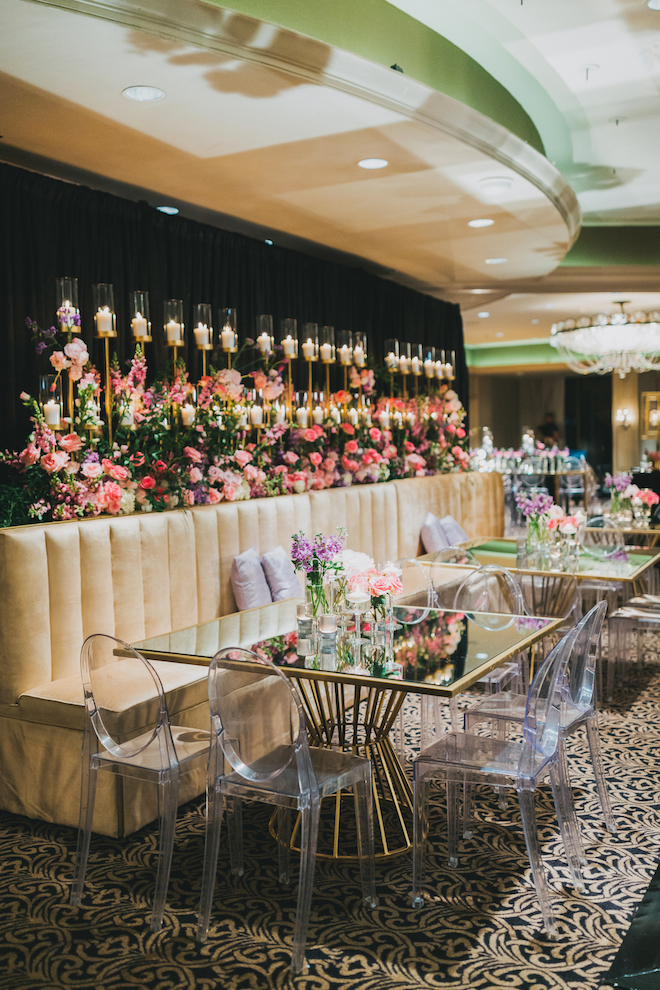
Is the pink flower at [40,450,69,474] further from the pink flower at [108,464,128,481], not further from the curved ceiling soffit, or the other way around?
the curved ceiling soffit

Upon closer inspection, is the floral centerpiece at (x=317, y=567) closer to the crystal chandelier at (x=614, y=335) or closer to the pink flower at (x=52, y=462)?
the pink flower at (x=52, y=462)

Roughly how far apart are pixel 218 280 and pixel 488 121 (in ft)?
7.44

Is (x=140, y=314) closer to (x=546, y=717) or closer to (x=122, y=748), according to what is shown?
(x=122, y=748)

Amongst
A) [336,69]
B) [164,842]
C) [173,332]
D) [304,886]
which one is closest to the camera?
[304,886]

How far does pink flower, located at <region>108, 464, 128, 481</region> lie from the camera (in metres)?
4.33

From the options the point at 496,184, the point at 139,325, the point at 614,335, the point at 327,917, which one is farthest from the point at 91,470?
the point at 614,335

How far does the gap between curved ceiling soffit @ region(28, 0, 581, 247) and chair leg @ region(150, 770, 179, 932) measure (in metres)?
2.63

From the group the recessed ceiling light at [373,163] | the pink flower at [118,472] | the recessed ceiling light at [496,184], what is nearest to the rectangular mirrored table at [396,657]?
the pink flower at [118,472]

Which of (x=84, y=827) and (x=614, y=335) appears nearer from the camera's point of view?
(x=84, y=827)

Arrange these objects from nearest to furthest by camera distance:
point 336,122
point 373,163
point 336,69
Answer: point 336,69, point 336,122, point 373,163

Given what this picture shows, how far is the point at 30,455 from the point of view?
4.10 metres

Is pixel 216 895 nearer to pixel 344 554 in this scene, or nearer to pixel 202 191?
pixel 344 554

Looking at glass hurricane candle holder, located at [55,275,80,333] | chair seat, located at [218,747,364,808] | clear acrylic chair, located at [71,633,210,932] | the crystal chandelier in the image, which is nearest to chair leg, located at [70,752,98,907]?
clear acrylic chair, located at [71,633,210,932]

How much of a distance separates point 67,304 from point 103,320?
29 centimetres
